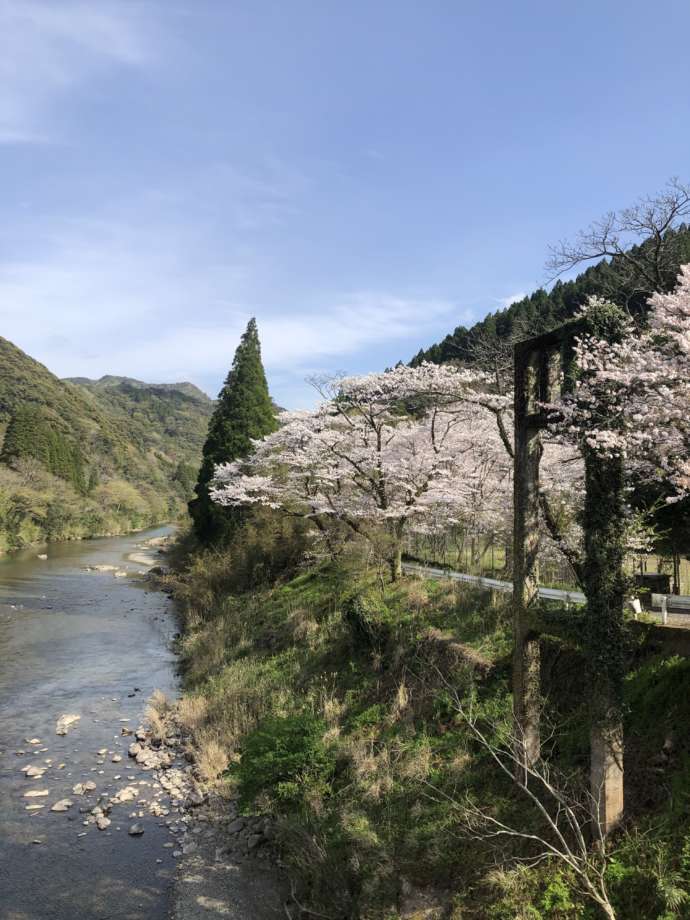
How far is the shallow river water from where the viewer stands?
994 centimetres

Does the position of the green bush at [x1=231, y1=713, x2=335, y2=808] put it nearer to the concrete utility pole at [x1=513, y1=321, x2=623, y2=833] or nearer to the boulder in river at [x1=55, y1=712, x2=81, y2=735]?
the concrete utility pole at [x1=513, y1=321, x2=623, y2=833]

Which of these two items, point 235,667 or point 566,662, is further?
point 235,667

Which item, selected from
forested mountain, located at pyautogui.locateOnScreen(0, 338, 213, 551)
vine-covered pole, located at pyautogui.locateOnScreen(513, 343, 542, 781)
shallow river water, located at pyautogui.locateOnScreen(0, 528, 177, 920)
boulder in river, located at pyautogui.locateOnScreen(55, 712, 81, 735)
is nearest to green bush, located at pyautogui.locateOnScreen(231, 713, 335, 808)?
shallow river water, located at pyautogui.locateOnScreen(0, 528, 177, 920)

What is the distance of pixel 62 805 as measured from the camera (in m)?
12.4

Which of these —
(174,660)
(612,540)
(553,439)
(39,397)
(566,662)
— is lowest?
(174,660)

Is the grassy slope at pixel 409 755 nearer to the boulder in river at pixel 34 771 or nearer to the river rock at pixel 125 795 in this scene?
the river rock at pixel 125 795

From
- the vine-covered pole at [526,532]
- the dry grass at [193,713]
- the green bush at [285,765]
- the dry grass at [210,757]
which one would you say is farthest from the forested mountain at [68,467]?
the vine-covered pole at [526,532]

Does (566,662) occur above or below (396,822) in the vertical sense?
above

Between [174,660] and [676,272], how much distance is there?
20153mm

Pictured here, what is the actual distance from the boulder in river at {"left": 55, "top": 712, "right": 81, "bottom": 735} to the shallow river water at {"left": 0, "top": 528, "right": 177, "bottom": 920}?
181 millimetres

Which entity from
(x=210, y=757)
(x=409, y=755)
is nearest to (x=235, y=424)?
(x=210, y=757)

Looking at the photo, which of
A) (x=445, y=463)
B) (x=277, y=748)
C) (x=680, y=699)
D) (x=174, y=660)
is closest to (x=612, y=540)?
(x=680, y=699)

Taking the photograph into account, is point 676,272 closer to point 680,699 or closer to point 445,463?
point 680,699

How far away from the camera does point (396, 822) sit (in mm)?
10031
